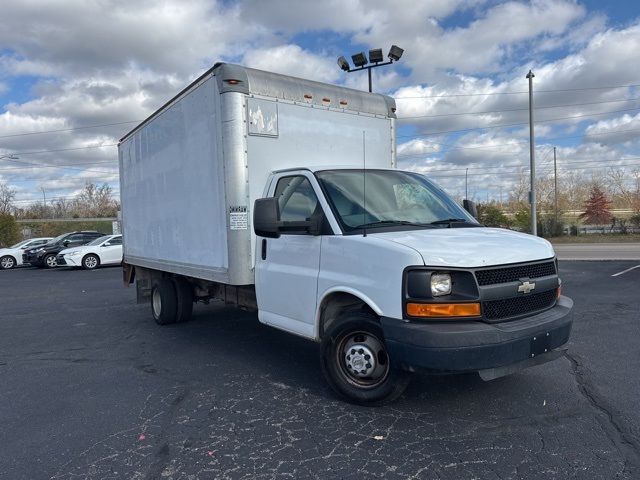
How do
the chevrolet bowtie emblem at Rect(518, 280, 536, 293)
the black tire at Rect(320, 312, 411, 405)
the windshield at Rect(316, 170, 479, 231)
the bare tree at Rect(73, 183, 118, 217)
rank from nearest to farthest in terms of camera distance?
1. the chevrolet bowtie emblem at Rect(518, 280, 536, 293)
2. the black tire at Rect(320, 312, 411, 405)
3. the windshield at Rect(316, 170, 479, 231)
4. the bare tree at Rect(73, 183, 118, 217)

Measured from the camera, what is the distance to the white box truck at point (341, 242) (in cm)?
372

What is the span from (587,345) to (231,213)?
4557mm

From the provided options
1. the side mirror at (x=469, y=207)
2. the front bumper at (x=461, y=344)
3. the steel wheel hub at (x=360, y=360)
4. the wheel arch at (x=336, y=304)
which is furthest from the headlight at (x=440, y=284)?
the side mirror at (x=469, y=207)

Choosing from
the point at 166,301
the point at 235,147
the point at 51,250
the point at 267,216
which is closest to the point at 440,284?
the point at 267,216

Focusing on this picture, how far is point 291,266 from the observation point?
490 centimetres

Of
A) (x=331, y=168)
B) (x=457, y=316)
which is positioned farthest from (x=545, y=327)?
(x=331, y=168)

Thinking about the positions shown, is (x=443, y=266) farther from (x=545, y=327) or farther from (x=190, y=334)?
(x=190, y=334)

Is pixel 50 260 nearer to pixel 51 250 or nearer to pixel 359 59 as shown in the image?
pixel 51 250

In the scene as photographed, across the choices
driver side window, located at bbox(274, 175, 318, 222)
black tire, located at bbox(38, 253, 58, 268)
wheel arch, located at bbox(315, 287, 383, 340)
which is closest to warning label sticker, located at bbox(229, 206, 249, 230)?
driver side window, located at bbox(274, 175, 318, 222)

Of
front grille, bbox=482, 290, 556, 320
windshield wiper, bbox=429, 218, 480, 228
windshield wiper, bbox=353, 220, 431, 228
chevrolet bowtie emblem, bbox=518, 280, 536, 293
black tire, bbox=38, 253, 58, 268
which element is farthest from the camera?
black tire, bbox=38, 253, 58, 268

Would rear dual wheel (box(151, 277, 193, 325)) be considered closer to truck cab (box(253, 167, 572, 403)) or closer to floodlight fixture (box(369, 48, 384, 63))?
truck cab (box(253, 167, 572, 403))

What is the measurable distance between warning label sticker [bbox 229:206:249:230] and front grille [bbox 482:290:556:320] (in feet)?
8.61

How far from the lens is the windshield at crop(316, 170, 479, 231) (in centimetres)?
458

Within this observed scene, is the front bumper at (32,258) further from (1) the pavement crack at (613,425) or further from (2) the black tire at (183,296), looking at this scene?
(1) the pavement crack at (613,425)
